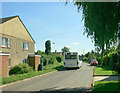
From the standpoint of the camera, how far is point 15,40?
78.3ft

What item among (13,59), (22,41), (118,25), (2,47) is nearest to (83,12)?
(118,25)

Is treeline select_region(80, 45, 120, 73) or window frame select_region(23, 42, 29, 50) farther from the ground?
window frame select_region(23, 42, 29, 50)

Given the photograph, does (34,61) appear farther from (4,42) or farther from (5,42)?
(4,42)

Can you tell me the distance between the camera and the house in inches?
837

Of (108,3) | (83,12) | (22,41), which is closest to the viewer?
(108,3)

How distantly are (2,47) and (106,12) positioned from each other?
1666 centimetres

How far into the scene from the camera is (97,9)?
6762mm

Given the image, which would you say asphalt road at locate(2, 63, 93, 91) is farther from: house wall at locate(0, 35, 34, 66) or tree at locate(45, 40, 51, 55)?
tree at locate(45, 40, 51, 55)

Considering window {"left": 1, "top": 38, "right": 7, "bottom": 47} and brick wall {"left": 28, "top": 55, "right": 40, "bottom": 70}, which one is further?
brick wall {"left": 28, "top": 55, "right": 40, "bottom": 70}

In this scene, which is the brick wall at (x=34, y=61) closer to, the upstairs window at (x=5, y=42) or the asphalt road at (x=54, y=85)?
the upstairs window at (x=5, y=42)

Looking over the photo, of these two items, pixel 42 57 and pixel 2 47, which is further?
pixel 42 57

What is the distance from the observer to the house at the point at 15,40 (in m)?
21.3

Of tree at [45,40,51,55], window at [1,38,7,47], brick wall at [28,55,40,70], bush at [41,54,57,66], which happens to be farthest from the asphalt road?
tree at [45,40,51,55]

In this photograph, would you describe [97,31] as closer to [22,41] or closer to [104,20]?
[104,20]
